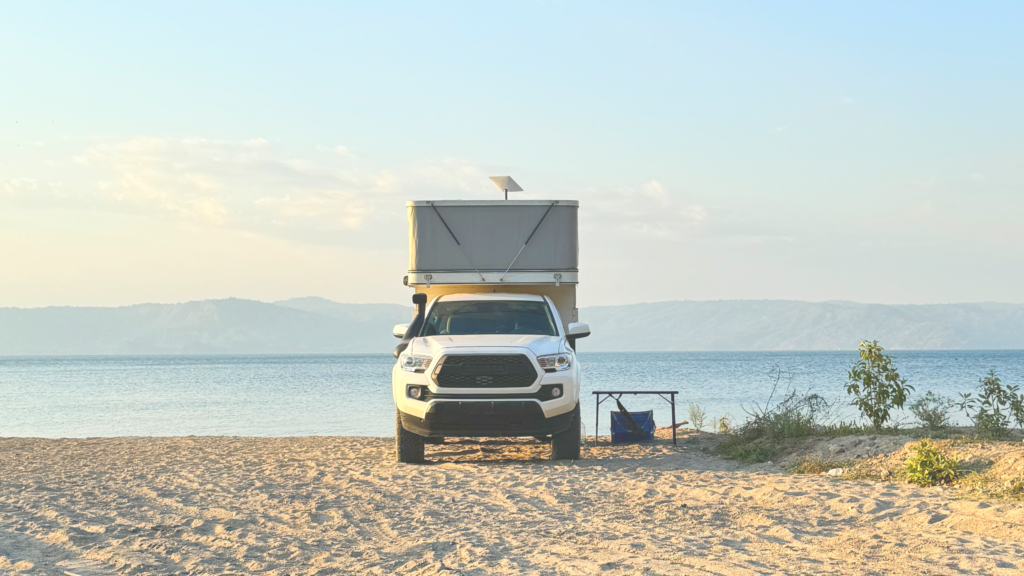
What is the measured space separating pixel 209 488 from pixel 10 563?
326 cm

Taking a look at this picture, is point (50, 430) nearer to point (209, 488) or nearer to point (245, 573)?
point (209, 488)

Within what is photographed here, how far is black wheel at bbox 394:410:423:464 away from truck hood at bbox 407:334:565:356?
2.91 ft

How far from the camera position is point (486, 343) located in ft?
33.1

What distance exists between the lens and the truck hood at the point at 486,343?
32.8 ft

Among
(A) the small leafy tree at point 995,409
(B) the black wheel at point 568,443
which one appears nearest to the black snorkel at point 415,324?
(B) the black wheel at point 568,443

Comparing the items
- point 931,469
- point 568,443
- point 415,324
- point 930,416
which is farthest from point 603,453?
point 931,469

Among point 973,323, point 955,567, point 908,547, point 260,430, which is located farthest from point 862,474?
point 973,323

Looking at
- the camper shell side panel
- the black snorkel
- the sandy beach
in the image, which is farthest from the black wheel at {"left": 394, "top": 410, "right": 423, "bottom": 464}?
the camper shell side panel

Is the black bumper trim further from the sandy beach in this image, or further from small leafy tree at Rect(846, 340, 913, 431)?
small leafy tree at Rect(846, 340, 913, 431)

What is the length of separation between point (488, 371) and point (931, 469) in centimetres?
461

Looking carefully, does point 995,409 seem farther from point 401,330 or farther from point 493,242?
point 401,330

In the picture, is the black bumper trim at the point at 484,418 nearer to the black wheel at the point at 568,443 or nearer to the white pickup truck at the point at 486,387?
the white pickup truck at the point at 486,387

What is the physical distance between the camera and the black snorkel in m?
10.4

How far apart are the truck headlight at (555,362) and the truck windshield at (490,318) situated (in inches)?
28.0
